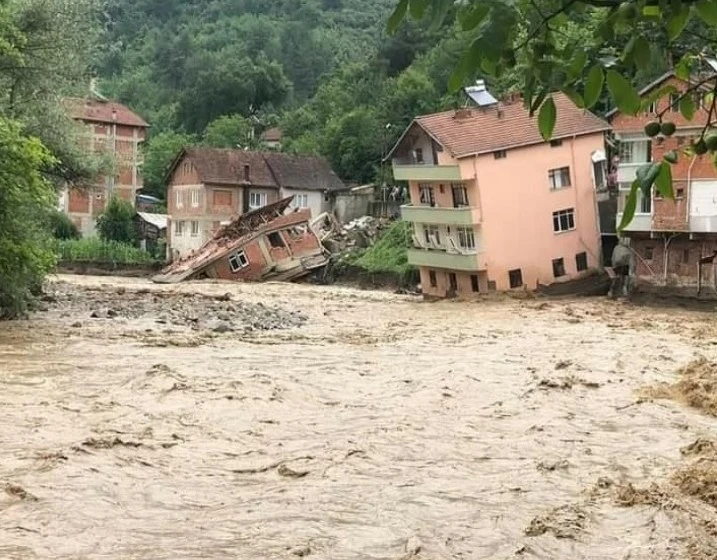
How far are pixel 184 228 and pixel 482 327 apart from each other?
37.7m

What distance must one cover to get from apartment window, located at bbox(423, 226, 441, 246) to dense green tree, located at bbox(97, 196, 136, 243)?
28.1 m

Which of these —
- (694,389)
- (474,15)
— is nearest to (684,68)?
(474,15)

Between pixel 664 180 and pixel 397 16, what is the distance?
67 centimetres

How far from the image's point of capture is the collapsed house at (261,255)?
168 feet

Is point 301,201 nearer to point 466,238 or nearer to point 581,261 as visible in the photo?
point 466,238

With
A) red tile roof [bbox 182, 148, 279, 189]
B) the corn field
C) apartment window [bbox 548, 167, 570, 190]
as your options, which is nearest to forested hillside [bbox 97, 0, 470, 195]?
red tile roof [bbox 182, 148, 279, 189]

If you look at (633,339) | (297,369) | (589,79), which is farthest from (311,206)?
(589,79)

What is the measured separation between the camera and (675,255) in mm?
35906

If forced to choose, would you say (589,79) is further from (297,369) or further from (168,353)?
(168,353)

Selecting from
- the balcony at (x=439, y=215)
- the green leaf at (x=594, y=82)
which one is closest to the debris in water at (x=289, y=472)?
the green leaf at (x=594, y=82)

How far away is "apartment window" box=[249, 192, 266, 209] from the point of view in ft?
207

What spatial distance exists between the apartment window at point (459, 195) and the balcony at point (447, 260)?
6.78 feet

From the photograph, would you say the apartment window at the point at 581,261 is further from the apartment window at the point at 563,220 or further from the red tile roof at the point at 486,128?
the red tile roof at the point at 486,128

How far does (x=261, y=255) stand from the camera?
169ft
